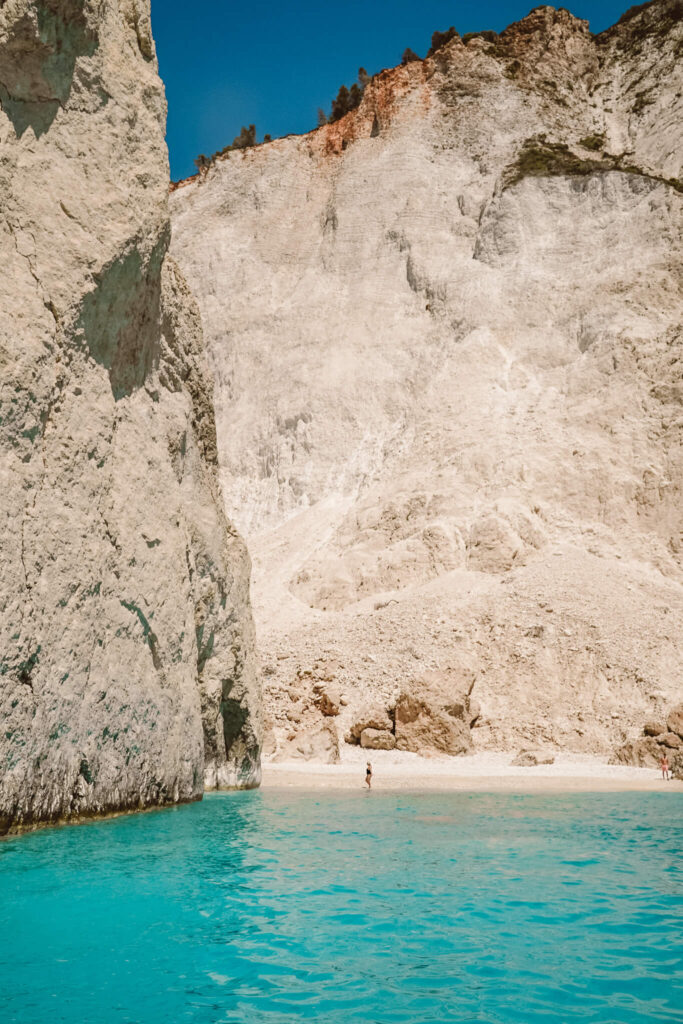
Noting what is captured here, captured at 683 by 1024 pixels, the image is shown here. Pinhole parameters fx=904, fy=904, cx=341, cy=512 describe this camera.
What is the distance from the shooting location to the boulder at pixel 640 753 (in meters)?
22.3

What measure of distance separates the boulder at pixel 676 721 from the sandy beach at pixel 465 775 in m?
1.40

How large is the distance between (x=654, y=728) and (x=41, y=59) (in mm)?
20125

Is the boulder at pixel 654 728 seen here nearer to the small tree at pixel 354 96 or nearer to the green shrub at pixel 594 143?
the green shrub at pixel 594 143

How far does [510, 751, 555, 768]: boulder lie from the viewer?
22.9 m

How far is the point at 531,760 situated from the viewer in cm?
2295

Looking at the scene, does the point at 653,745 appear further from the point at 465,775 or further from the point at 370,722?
the point at 370,722

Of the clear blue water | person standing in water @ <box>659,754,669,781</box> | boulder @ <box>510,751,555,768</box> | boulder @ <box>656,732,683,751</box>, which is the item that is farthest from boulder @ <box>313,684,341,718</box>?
the clear blue water

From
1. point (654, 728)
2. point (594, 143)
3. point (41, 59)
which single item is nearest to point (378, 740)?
point (654, 728)

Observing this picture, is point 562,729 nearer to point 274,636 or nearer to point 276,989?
point 274,636

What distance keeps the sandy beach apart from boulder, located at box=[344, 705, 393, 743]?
0.74 m

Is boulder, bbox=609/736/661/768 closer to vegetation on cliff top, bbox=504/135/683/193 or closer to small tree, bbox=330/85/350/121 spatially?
vegetation on cliff top, bbox=504/135/683/193

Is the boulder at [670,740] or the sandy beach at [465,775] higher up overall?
the boulder at [670,740]

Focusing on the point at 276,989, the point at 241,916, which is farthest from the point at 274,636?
the point at 276,989

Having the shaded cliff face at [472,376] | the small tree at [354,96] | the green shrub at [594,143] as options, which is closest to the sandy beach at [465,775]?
the shaded cliff face at [472,376]
